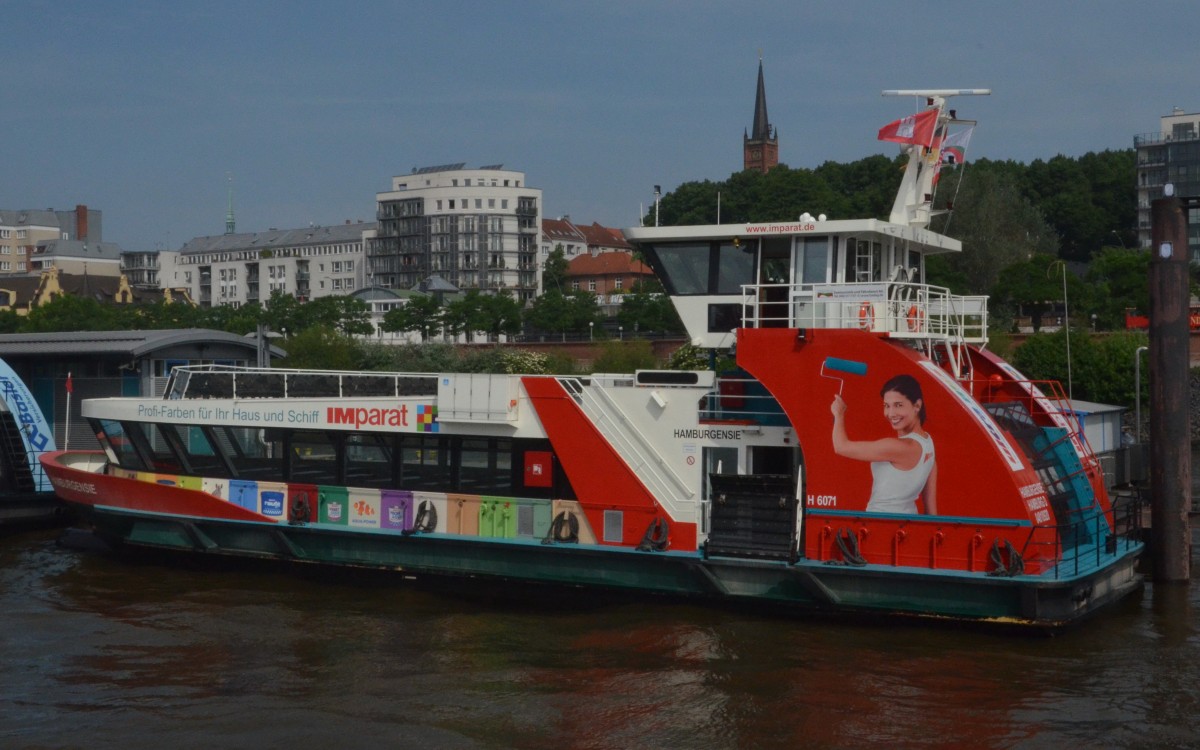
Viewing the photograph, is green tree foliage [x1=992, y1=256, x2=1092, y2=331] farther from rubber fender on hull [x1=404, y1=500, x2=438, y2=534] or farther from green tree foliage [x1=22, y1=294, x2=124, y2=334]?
green tree foliage [x1=22, y1=294, x2=124, y2=334]

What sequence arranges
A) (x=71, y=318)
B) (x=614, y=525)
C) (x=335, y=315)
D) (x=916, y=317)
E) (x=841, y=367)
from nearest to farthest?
(x=841, y=367)
(x=916, y=317)
(x=614, y=525)
(x=71, y=318)
(x=335, y=315)

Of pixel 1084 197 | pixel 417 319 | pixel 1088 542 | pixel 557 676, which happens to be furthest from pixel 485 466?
pixel 1084 197

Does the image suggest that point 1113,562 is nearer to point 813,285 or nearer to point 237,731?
point 813,285

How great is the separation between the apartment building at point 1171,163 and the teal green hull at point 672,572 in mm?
93150

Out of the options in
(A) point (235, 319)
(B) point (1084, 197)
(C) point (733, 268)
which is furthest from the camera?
(B) point (1084, 197)

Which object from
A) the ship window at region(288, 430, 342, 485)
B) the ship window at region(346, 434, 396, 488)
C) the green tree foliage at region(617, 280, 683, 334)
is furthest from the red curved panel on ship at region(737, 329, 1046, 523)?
the green tree foliage at region(617, 280, 683, 334)

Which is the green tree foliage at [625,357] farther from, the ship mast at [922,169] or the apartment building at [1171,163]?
→ the apartment building at [1171,163]

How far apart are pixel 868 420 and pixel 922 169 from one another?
469 cm

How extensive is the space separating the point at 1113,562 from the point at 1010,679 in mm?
3024

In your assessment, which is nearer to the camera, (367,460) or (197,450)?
(367,460)

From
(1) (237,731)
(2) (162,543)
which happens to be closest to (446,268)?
(2) (162,543)

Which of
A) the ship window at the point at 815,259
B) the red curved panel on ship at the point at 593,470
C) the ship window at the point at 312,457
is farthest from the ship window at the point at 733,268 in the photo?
the ship window at the point at 312,457

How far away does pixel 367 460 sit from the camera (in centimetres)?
1919

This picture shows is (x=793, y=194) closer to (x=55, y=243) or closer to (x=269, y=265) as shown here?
(x=269, y=265)
